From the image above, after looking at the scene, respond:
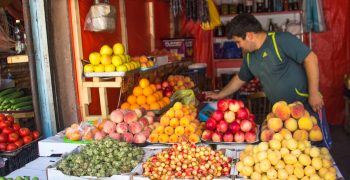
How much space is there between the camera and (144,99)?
387cm

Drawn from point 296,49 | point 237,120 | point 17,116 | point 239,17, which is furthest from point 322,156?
point 17,116

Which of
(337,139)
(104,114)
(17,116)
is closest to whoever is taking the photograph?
(104,114)

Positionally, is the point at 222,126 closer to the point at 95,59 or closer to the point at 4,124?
the point at 95,59

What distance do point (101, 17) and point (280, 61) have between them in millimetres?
1716

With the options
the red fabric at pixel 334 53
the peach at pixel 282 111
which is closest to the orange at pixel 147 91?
the peach at pixel 282 111

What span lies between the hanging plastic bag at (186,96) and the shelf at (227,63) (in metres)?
3.22

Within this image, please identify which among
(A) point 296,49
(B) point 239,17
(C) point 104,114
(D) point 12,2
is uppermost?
(D) point 12,2

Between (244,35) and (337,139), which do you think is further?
(337,139)

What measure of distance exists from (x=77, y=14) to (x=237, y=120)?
76.0 inches

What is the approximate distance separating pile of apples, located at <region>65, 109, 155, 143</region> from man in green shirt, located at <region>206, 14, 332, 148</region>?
40.5 inches

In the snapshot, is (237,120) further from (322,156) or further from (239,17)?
(239,17)

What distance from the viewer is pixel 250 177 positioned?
215 cm

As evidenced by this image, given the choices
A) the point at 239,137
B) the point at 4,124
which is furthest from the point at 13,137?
the point at 239,137

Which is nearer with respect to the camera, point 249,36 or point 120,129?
point 120,129
